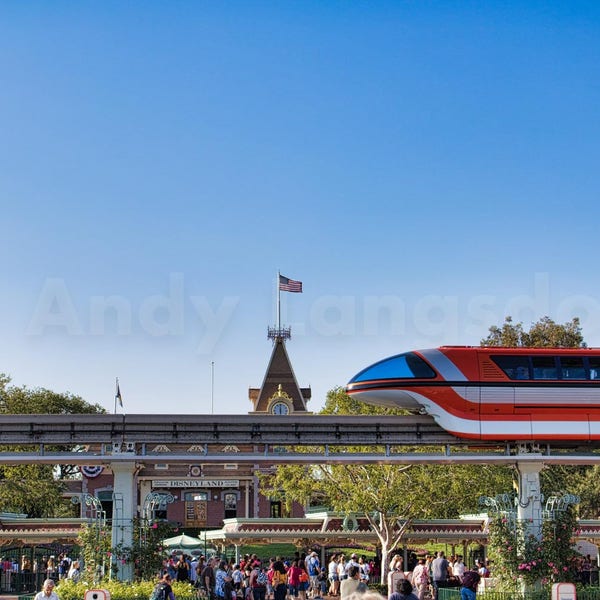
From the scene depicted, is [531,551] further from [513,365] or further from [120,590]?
[120,590]

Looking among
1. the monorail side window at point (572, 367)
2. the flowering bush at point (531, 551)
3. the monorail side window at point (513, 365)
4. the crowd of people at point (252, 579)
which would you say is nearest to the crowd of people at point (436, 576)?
the flowering bush at point (531, 551)

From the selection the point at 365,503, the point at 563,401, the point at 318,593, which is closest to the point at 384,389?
the point at 563,401

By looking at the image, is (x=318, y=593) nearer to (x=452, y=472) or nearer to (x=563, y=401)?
(x=452, y=472)

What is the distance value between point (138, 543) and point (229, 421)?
4.32 metres

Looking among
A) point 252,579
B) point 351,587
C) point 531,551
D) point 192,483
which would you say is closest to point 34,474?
point 192,483

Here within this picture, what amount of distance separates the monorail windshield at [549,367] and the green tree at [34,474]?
962 inches

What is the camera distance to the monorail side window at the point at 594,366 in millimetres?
29953

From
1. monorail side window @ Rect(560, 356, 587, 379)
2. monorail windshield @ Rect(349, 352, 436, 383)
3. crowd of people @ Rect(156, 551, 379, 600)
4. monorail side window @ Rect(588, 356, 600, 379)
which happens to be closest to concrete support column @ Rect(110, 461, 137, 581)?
crowd of people @ Rect(156, 551, 379, 600)

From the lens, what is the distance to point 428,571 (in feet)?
115

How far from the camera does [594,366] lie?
30.1 meters

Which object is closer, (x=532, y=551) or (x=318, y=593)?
(x=532, y=551)

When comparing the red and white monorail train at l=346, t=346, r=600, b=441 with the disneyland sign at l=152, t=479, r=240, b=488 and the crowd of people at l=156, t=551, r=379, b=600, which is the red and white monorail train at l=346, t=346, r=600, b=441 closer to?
the crowd of people at l=156, t=551, r=379, b=600

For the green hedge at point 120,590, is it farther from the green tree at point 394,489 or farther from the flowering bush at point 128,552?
the green tree at point 394,489

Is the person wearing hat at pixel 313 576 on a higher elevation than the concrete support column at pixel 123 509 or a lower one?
lower
